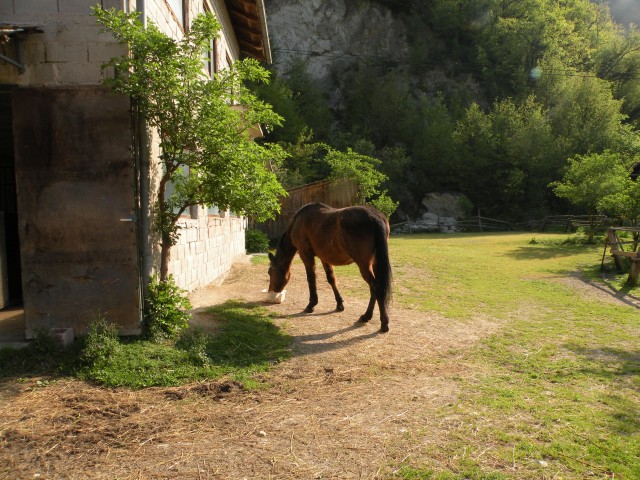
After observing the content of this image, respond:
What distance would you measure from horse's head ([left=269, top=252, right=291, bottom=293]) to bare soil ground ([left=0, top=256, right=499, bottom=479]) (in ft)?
7.75

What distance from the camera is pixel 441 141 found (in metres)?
37.7

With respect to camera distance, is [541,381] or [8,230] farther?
[8,230]

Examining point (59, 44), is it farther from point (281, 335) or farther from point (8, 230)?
point (281, 335)

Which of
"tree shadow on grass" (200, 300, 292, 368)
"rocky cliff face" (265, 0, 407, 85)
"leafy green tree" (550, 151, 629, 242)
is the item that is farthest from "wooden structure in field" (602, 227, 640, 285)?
"rocky cliff face" (265, 0, 407, 85)

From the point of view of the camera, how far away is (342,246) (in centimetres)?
687

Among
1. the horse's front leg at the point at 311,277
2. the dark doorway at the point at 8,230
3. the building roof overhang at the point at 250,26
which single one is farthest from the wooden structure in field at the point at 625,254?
the dark doorway at the point at 8,230

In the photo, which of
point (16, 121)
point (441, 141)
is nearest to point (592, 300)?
point (16, 121)

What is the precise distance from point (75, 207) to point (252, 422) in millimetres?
3141

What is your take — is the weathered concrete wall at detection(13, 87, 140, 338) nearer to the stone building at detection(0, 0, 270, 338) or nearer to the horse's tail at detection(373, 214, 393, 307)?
the stone building at detection(0, 0, 270, 338)

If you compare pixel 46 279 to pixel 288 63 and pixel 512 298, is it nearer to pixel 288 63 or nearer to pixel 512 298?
pixel 512 298

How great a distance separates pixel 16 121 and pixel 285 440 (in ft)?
14.5

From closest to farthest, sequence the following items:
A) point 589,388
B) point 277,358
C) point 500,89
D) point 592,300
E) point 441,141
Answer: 1. point 589,388
2. point 277,358
3. point 592,300
4. point 441,141
5. point 500,89

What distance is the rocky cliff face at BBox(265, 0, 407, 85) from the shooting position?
42.8 meters

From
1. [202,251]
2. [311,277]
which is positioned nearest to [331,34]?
[202,251]
